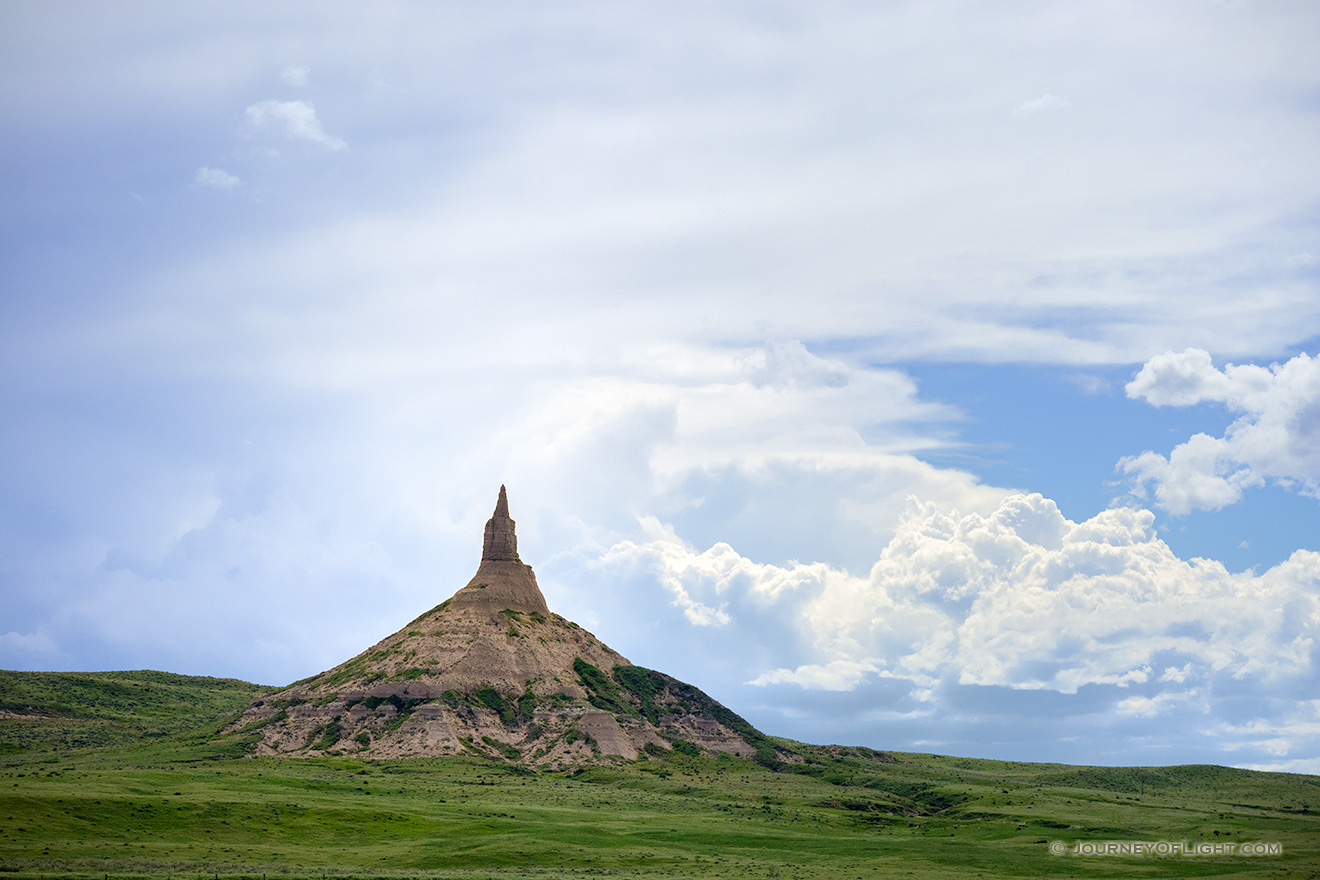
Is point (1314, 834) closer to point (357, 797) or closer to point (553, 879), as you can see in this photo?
point (553, 879)

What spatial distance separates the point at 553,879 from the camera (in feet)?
354

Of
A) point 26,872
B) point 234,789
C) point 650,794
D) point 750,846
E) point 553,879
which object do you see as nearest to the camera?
point 26,872

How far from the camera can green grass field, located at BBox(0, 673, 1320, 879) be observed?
11388 centimetres

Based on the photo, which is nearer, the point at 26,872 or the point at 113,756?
the point at 26,872

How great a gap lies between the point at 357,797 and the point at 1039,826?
98395 mm

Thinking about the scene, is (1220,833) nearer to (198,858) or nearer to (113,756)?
(198,858)

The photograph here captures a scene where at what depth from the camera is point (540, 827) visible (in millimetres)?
138500

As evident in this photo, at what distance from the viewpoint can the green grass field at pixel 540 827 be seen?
11388 centimetres

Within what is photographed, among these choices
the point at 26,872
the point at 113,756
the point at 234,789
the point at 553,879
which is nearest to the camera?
the point at 26,872

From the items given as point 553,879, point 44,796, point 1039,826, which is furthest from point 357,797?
point 1039,826

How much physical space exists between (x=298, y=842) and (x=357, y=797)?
28787 millimetres

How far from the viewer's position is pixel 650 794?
182m

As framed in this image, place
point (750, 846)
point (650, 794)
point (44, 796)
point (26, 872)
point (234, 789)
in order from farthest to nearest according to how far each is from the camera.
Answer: point (650, 794)
point (234, 789)
point (750, 846)
point (44, 796)
point (26, 872)

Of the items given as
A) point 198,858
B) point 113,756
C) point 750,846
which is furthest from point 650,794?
point 113,756
